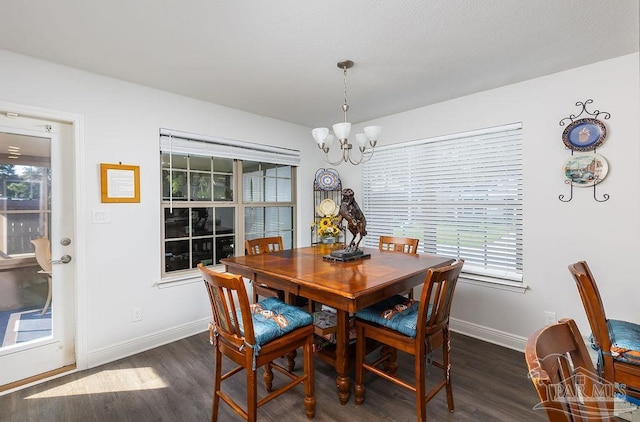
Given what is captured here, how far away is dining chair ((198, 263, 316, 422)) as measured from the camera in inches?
60.4

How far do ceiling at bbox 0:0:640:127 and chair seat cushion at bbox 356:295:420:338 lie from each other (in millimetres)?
1765

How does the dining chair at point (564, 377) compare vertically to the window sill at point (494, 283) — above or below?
above

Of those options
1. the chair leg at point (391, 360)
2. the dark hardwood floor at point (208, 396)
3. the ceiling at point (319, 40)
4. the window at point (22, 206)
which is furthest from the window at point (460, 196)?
the window at point (22, 206)

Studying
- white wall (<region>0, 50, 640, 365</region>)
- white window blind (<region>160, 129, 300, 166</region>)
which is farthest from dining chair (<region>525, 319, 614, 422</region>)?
white window blind (<region>160, 129, 300, 166</region>)

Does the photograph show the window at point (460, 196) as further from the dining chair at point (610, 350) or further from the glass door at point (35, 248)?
the glass door at point (35, 248)

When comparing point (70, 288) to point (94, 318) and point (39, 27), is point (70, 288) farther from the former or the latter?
point (39, 27)

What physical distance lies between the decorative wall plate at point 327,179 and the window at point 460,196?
0.52 meters

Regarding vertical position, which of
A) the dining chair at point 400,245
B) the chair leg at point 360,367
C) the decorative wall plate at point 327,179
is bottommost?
the chair leg at point 360,367

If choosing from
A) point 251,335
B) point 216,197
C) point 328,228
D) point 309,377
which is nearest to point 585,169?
point 328,228

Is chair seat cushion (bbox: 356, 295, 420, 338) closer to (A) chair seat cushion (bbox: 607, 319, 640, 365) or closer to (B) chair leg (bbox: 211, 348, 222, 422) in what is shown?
(B) chair leg (bbox: 211, 348, 222, 422)

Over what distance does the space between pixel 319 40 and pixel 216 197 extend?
80.9 inches

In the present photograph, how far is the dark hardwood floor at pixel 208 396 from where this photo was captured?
74.4 inches

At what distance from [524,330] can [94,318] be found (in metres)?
3.71

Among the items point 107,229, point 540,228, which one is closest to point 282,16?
point 107,229
